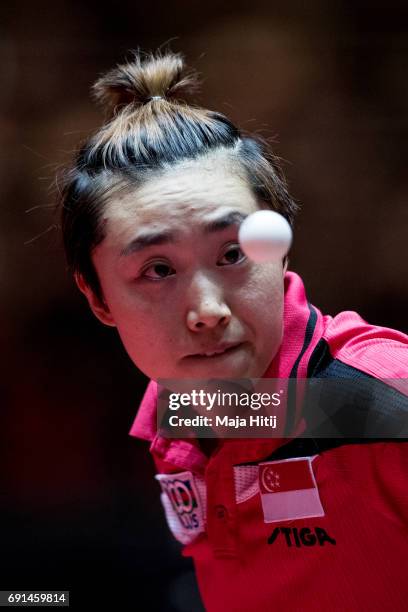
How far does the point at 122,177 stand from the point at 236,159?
0.26ft

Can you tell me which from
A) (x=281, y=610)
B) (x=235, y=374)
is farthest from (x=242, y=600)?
(x=235, y=374)

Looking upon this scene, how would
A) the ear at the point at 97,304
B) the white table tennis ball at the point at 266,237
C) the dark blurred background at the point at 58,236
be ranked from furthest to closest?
the dark blurred background at the point at 58,236 → the ear at the point at 97,304 → the white table tennis ball at the point at 266,237

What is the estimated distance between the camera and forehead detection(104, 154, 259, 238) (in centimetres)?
48

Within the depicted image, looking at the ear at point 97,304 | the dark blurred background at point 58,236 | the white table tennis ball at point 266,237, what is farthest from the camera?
the dark blurred background at point 58,236

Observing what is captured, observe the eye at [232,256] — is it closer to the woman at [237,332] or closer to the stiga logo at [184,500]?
the woman at [237,332]

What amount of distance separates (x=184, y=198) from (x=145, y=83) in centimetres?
15

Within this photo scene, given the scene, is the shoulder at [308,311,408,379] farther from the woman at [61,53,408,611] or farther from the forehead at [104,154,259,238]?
the forehead at [104,154,259,238]

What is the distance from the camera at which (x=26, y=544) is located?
2.73 feet

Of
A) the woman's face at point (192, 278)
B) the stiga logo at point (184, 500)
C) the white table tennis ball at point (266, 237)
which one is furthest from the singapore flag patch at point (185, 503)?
the white table tennis ball at point (266, 237)

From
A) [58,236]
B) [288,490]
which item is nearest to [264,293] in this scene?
[288,490]

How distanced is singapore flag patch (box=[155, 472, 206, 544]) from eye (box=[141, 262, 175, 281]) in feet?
0.60

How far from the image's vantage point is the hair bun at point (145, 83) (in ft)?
1.93

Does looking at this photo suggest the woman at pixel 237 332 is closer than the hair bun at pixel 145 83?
Yes

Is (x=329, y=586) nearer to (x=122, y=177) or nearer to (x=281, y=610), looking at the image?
(x=281, y=610)
